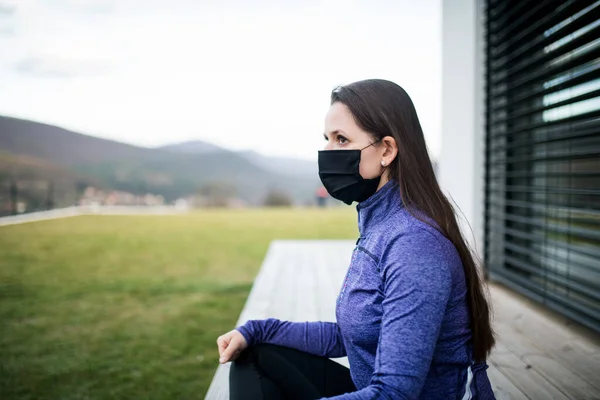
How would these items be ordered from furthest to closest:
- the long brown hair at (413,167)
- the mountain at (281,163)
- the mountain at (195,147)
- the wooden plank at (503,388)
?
the mountain at (195,147)
the mountain at (281,163)
the wooden plank at (503,388)
the long brown hair at (413,167)

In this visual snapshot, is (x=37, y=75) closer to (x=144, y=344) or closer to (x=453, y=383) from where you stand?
(x=144, y=344)

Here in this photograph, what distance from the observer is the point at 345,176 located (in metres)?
1.19

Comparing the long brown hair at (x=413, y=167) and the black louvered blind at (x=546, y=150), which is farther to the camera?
the black louvered blind at (x=546, y=150)

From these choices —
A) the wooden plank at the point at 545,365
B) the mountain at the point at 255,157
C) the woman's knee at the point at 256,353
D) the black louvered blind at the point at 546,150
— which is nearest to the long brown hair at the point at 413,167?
the woman's knee at the point at 256,353

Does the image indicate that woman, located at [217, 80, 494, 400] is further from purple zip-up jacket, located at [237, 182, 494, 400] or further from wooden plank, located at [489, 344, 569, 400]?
wooden plank, located at [489, 344, 569, 400]

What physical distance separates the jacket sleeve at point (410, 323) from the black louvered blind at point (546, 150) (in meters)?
1.59

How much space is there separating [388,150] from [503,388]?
3.92 ft

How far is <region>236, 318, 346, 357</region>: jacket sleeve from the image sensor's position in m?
1.29

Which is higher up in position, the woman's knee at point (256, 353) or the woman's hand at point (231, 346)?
the woman's hand at point (231, 346)

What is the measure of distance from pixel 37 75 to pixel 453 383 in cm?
1444

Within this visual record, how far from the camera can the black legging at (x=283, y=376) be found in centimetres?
116

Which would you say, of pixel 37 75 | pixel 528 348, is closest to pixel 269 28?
pixel 37 75

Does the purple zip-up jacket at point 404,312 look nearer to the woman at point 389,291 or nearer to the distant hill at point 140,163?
the woman at point 389,291

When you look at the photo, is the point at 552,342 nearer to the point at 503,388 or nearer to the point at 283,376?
the point at 503,388
